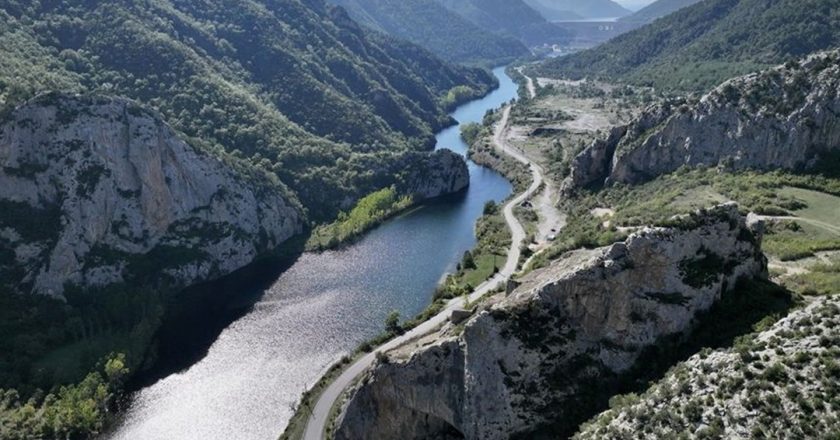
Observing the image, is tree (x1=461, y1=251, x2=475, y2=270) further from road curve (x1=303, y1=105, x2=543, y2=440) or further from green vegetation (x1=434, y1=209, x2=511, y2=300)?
road curve (x1=303, y1=105, x2=543, y2=440)

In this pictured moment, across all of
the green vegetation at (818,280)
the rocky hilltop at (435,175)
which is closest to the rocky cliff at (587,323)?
the green vegetation at (818,280)

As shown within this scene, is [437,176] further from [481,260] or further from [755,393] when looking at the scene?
[755,393]

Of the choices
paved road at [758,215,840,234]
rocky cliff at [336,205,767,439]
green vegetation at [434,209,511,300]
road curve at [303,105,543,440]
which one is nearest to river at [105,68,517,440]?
green vegetation at [434,209,511,300]

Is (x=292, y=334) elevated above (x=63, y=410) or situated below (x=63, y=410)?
above

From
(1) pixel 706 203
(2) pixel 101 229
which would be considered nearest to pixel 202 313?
(2) pixel 101 229

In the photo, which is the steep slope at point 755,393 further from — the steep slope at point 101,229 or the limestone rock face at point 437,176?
the limestone rock face at point 437,176
